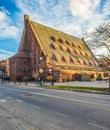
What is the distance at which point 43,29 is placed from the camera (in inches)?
2493

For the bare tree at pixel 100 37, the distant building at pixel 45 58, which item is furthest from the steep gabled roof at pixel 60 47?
the bare tree at pixel 100 37

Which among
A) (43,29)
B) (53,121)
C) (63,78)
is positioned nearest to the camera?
(53,121)

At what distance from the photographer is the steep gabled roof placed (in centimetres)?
5711

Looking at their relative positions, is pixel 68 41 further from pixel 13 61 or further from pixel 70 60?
pixel 13 61

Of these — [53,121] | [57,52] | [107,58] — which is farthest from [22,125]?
[57,52]

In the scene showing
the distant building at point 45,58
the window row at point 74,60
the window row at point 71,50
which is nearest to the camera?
the distant building at point 45,58

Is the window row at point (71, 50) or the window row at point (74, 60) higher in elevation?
the window row at point (71, 50)

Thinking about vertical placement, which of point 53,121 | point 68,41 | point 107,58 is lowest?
point 53,121

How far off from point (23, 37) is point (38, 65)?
560 inches

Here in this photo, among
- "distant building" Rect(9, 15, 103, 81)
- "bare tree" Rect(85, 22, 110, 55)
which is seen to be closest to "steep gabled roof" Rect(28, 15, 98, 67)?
"distant building" Rect(9, 15, 103, 81)

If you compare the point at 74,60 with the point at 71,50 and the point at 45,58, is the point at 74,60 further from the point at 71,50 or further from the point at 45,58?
the point at 45,58

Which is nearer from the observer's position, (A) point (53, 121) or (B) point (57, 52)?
(A) point (53, 121)

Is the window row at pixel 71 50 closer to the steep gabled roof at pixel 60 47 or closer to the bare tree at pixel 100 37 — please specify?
the steep gabled roof at pixel 60 47

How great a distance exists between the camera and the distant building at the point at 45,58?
53781 millimetres
